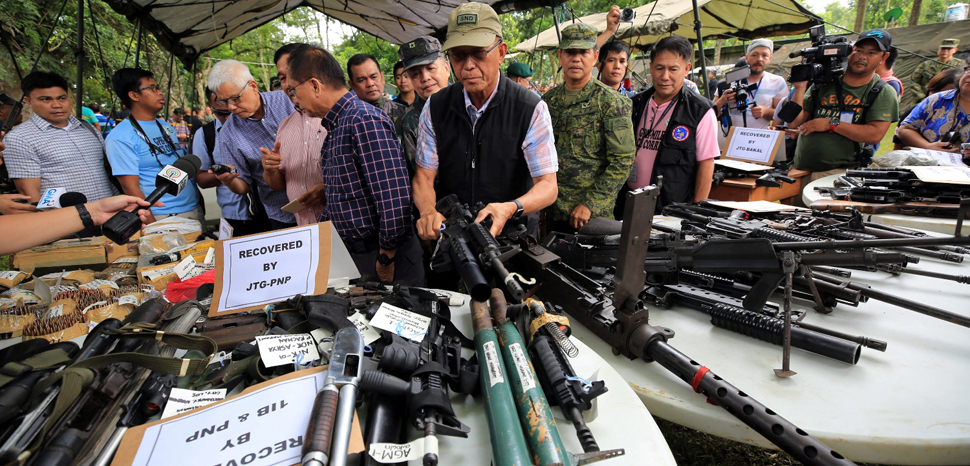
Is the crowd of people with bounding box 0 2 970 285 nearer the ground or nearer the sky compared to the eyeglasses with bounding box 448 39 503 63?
nearer the ground

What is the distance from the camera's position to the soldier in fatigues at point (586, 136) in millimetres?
3090

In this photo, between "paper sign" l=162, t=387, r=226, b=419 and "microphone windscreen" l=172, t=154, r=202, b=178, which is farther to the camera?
"microphone windscreen" l=172, t=154, r=202, b=178

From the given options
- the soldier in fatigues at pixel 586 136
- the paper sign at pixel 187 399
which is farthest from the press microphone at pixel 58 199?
the soldier in fatigues at pixel 586 136

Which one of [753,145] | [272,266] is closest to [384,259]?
[272,266]

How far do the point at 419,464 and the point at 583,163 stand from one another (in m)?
2.63

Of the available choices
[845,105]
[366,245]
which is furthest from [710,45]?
[366,245]

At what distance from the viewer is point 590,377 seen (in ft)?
4.26

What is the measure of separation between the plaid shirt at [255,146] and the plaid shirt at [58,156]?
145 centimetres

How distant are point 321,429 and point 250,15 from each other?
7.96 metres

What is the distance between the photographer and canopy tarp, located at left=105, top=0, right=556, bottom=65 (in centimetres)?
582

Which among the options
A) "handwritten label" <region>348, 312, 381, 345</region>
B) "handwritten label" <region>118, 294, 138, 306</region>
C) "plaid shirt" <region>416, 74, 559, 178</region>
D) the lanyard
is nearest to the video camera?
"plaid shirt" <region>416, 74, 559, 178</region>

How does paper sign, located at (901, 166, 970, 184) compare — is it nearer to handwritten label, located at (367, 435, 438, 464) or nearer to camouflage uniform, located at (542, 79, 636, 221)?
camouflage uniform, located at (542, 79, 636, 221)

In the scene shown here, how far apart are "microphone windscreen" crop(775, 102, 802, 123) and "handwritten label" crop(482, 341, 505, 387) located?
4819 mm

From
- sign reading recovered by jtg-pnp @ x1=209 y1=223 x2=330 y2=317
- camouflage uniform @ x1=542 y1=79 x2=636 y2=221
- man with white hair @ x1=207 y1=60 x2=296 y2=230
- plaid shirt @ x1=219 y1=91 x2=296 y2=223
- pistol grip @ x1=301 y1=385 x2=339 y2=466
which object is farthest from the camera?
plaid shirt @ x1=219 y1=91 x2=296 y2=223
